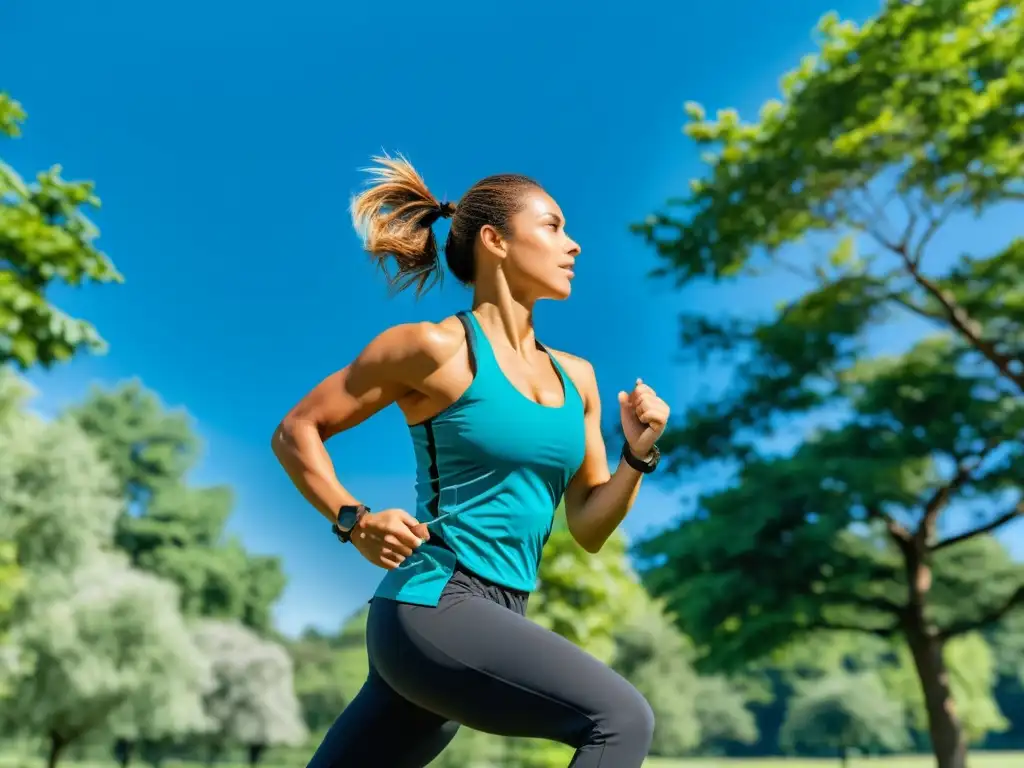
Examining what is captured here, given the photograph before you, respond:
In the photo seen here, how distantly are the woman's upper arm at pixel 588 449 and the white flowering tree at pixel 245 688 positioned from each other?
34437mm

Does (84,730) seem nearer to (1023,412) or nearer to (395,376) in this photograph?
(1023,412)

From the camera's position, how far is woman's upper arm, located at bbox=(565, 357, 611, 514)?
9.53 feet

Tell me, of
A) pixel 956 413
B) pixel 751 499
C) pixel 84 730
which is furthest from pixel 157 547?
pixel 956 413

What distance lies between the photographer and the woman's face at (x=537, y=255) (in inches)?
112

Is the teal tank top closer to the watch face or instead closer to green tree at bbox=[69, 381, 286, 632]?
the watch face

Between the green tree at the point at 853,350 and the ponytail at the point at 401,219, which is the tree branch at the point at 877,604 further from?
the ponytail at the point at 401,219

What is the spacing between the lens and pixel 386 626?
2365 millimetres

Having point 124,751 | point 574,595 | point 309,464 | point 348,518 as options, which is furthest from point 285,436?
point 124,751

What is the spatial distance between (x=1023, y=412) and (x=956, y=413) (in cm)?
168

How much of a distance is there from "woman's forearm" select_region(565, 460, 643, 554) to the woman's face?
498 mm

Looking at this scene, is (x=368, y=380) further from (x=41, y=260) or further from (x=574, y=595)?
(x=574, y=595)

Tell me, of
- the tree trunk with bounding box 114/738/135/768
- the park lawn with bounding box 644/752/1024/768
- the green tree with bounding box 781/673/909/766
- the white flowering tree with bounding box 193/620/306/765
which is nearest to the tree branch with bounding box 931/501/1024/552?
the white flowering tree with bounding box 193/620/306/765

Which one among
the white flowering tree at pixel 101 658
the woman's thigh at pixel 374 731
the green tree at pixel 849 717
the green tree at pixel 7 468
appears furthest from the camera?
the green tree at pixel 849 717

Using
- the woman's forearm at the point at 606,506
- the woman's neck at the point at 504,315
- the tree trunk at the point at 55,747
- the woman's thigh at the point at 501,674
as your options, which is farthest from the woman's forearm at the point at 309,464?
the tree trunk at the point at 55,747
